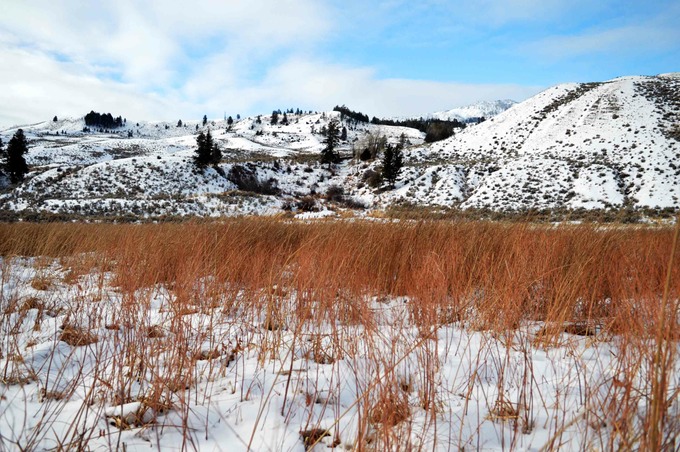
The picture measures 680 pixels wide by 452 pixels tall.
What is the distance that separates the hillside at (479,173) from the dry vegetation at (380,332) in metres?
10.2

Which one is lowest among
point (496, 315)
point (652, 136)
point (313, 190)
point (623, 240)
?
point (496, 315)

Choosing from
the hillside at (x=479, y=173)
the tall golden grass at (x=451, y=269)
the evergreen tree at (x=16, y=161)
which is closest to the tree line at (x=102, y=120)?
the hillside at (x=479, y=173)

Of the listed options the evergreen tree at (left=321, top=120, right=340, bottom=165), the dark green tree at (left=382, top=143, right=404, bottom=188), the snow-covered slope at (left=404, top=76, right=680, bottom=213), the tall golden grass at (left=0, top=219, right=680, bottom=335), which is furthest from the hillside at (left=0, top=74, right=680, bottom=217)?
the tall golden grass at (left=0, top=219, right=680, bottom=335)

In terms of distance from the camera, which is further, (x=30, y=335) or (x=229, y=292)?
(x=229, y=292)

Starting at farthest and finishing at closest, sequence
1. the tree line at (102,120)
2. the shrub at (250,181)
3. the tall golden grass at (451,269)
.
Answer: the tree line at (102,120) < the shrub at (250,181) < the tall golden grass at (451,269)

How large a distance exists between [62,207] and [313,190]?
22.1 m

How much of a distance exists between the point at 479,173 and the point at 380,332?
30978 millimetres

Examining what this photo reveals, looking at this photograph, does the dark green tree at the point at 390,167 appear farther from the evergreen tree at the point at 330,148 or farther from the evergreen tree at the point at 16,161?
the evergreen tree at the point at 16,161

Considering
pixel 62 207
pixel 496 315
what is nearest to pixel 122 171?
pixel 62 207

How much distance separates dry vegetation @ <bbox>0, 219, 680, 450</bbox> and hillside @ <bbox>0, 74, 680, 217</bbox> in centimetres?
1019

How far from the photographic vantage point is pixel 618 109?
3506 centimetres

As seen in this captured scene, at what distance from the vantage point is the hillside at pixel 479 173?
2133cm

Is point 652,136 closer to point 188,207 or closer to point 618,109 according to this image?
point 618,109

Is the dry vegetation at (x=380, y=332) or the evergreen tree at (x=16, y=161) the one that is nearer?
the dry vegetation at (x=380, y=332)
